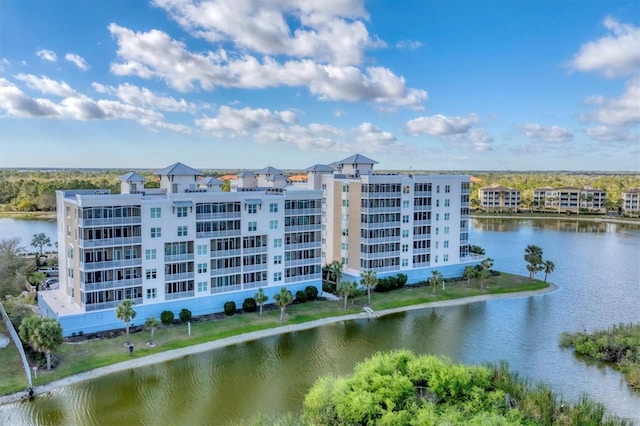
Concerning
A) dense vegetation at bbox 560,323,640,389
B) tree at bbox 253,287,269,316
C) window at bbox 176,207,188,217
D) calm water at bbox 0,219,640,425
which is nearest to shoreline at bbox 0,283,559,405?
calm water at bbox 0,219,640,425

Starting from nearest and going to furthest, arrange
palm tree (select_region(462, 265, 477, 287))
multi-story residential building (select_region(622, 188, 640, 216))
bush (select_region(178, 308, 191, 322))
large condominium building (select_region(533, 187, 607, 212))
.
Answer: bush (select_region(178, 308, 191, 322)), palm tree (select_region(462, 265, 477, 287)), multi-story residential building (select_region(622, 188, 640, 216)), large condominium building (select_region(533, 187, 607, 212))

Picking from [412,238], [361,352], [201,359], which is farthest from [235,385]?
[412,238]

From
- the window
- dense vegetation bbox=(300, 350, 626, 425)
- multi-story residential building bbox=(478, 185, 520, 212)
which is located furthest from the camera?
multi-story residential building bbox=(478, 185, 520, 212)

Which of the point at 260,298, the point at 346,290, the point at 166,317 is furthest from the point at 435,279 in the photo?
the point at 166,317

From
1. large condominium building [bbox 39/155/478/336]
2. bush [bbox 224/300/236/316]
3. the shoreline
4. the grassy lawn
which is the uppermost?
large condominium building [bbox 39/155/478/336]

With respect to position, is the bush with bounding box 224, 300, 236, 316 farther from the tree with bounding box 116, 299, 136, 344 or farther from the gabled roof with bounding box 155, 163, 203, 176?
the gabled roof with bounding box 155, 163, 203, 176

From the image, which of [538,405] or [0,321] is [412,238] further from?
[0,321]

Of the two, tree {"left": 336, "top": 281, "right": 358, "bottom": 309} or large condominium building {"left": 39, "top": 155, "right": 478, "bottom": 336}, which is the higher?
large condominium building {"left": 39, "top": 155, "right": 478, "bottom": 336}

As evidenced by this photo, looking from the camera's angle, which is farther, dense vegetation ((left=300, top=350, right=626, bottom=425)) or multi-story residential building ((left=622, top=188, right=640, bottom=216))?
multi-story residential building ((left=622, top=188, right=640, bottom=216))

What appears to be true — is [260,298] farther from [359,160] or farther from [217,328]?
[359,160]
